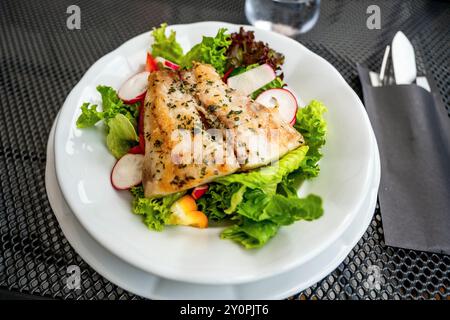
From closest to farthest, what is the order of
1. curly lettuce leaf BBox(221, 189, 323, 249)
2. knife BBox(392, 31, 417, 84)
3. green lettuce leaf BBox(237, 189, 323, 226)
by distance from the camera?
green lettuce leaf BBox(237, 189, 323, 226)
curly lettuce leaf BBox(221, 189, 323, 249)
knife BBox(392, 31, 417, 84)

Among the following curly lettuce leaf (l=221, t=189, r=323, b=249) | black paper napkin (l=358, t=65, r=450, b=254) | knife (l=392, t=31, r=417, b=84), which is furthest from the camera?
knife (l=392, t=31, r=417, b=84)

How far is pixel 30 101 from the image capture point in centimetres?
304

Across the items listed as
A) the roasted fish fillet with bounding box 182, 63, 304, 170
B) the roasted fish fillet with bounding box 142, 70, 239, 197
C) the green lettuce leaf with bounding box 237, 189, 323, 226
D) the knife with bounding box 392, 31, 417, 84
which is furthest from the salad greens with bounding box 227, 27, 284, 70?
the green lettuce leaf with bounding box 237, 189, 323, 226

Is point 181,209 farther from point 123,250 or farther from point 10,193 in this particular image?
point 10,193

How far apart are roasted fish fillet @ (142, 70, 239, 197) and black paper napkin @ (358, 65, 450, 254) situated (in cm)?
109

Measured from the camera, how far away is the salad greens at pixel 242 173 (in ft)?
6.47

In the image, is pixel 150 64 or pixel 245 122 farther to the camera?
pixel 150 64

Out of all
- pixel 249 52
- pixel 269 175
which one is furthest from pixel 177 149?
pixel 249 52

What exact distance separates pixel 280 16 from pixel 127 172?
239 centimetres

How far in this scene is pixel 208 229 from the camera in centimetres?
208

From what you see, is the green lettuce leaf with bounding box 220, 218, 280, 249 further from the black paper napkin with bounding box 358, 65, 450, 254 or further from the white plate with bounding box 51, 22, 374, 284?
the black paper napkin with bounding box 358, 65, 450, 254

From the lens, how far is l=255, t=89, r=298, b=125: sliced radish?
2.54 meters

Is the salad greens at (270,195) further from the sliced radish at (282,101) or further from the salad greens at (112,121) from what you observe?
the salad greens at (112,121)

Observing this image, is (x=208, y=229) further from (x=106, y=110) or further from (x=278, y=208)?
(x=106, y=110)
